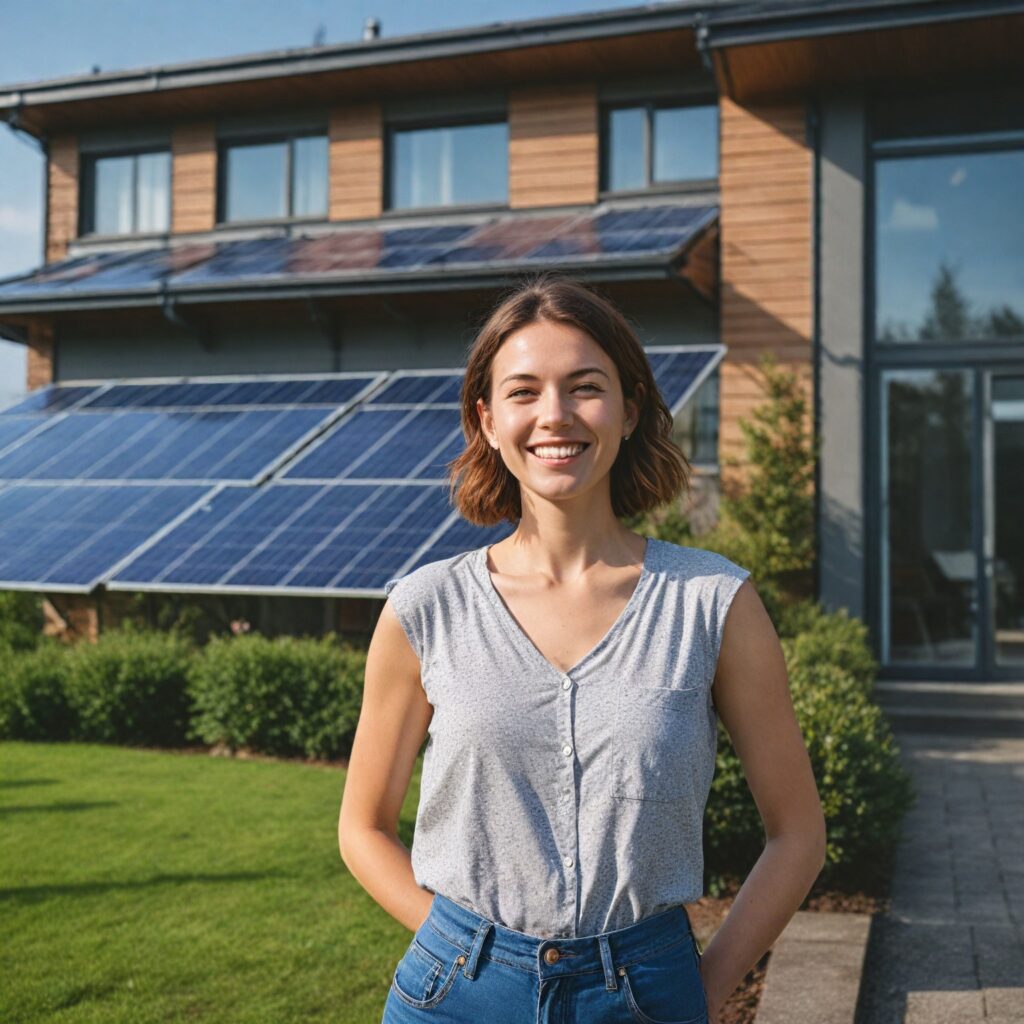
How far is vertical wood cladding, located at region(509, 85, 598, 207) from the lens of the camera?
591 inches

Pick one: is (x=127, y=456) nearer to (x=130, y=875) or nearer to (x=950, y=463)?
(x=130, y=875)

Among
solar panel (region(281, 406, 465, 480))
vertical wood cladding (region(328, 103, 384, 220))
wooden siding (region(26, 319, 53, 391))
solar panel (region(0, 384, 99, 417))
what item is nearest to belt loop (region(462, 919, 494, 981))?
solar panel (region(281, 406, 465, 480))

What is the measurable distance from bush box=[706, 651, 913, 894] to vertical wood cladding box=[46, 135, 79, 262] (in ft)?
48.7

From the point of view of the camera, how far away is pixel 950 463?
1293 cm

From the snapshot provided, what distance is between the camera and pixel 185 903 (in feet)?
19.7

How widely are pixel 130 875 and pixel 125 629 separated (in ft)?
18.1

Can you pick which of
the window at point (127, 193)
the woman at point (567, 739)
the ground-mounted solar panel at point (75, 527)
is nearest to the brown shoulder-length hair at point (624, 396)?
the woman at point (567, 739)

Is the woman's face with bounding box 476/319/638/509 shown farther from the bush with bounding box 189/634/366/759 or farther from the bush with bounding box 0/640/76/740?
the bush with bounding box 0/640/76/740

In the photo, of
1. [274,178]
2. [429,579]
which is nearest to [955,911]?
[429,579]

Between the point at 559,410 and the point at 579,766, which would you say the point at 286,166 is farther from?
the point at 579,766

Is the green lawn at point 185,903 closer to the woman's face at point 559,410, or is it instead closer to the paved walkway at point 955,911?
the paved walkway at point 955,911

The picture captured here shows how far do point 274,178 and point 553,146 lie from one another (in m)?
4.11

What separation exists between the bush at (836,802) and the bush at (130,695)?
5.46 m

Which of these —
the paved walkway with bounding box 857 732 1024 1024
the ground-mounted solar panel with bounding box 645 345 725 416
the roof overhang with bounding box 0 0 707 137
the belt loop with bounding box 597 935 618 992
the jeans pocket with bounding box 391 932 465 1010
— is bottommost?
the paved walkway with bounding box 857 732 1024 1024
